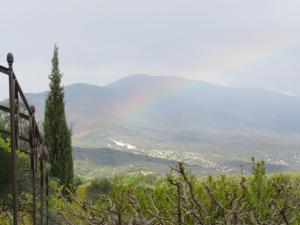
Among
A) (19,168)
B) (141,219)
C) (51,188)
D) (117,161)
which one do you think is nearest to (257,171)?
(141,219)

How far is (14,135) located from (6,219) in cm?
732

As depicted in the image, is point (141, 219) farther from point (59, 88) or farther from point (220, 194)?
point (59, 88)

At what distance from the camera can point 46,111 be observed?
67.9 feet

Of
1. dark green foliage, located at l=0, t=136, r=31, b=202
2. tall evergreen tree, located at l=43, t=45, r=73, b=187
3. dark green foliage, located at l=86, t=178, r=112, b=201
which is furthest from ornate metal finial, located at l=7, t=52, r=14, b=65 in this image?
tall evergreen tree, located at l=43, t=45, r=73, b=187

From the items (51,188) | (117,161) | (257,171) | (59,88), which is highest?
(59,88)

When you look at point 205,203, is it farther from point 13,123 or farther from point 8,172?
point 8,172

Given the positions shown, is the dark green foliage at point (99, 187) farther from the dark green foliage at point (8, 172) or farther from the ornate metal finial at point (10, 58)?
the ornate metal finial at point (10, 58)

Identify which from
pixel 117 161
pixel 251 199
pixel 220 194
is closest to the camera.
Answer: pixel 251 199

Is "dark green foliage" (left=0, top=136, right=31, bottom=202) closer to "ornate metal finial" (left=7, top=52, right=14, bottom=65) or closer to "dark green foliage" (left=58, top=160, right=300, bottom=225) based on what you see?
"dark green foliage" (left=58, top=160, right=300, bottom=225)

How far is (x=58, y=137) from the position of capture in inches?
800

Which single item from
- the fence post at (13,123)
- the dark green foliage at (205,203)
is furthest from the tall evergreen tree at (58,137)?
the fence post at (13,123)

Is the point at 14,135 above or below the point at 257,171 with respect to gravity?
above

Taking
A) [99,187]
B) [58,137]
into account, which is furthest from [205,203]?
[58,137]

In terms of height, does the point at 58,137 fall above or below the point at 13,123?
below
